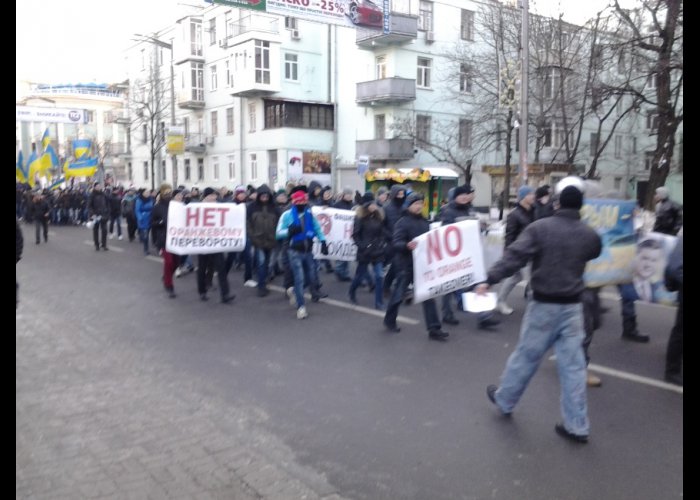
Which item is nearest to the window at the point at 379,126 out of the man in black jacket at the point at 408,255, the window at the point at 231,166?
the window at the point at 231,166

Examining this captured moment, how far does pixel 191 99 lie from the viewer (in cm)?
4872

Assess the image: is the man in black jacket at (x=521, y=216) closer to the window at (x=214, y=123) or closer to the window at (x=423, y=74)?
the window at (x=423, y=74)

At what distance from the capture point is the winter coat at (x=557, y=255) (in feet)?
15.9

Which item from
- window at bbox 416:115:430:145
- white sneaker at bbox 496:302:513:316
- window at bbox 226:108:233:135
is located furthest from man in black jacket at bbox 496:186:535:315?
window at bbox 226:108:233:135

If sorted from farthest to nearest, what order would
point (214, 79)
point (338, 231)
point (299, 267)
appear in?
point (214, 79)
point (338, 231)
point (299, 267)

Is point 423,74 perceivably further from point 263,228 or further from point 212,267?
point 212,267

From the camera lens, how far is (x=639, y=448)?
15.2 feet

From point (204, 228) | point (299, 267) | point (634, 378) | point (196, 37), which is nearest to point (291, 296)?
point (299, 267)

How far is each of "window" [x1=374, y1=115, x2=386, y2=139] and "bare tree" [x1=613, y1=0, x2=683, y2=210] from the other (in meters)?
18.9

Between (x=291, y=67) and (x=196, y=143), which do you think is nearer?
(x=291, y=67)

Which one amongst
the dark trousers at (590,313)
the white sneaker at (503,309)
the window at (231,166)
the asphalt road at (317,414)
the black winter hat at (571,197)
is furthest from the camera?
the window at (231,166)

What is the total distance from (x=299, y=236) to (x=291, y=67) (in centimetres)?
3535

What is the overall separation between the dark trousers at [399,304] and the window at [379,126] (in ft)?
108
